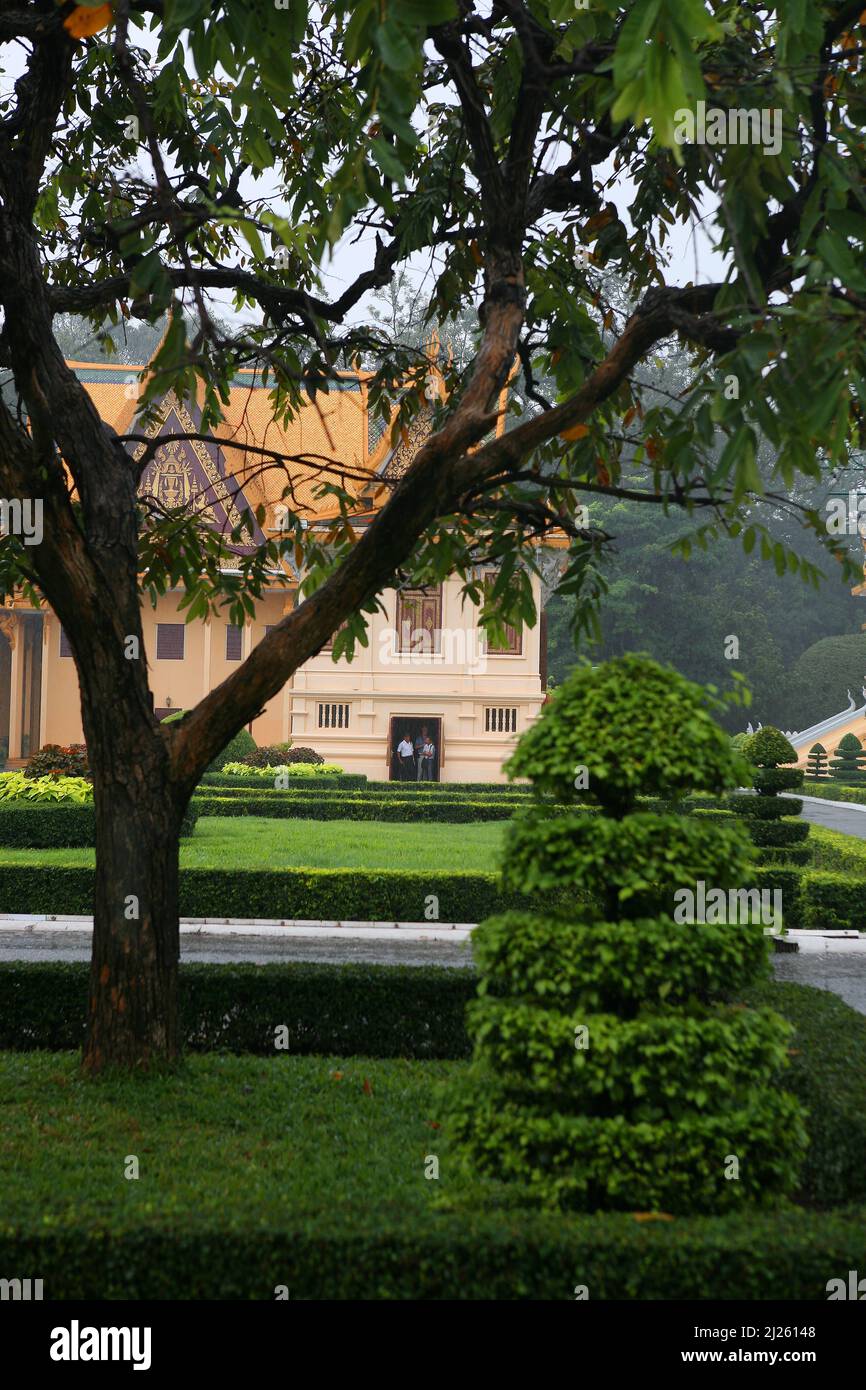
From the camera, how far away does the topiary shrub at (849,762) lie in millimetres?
45031

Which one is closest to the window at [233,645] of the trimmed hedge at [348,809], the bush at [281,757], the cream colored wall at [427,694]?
the cream colored wall at [427,694]

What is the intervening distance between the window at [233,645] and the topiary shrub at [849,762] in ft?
79.2

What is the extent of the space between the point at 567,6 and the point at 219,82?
746 centimetres

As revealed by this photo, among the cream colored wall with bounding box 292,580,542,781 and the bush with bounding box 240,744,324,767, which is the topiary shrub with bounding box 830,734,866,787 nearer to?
the cream colored wall with bounding box 292,580,542,781

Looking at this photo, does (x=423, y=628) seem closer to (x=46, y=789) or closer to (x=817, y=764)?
(x=46, y=789)

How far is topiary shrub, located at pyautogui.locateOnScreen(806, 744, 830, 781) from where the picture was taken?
153 feet

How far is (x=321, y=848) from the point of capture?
16891 millimetres

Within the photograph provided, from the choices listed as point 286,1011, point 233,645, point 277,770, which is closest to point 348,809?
point 277,770

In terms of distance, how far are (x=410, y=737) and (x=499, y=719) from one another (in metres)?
2.53

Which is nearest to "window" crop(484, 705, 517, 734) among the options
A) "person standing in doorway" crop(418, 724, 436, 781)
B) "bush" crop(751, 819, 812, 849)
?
"person standing in doorway" crop(418, 724, 436, 781)

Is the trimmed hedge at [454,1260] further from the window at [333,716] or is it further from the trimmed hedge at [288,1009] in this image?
the window at [333,716]

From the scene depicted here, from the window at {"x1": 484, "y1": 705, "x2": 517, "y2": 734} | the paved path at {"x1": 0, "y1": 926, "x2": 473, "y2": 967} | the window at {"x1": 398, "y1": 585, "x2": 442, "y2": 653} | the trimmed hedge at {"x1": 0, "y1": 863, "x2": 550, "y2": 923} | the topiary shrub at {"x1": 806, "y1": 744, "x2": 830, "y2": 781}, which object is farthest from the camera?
the topiary shrub at {"x1": 806, "y1": 744, "x2": 830, "y2": 781}

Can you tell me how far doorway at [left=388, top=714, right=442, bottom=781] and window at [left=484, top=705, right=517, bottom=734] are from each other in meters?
1.34

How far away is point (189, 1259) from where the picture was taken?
3.88 m
